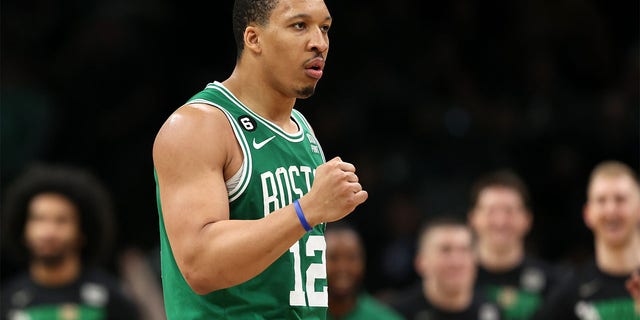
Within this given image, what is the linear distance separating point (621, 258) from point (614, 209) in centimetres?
40

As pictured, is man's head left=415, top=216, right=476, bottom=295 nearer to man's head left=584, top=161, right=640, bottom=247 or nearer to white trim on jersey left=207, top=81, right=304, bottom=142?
man's head left=584, top=161, right=640, bottom=247

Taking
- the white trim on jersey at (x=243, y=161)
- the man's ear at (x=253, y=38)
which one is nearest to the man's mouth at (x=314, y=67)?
the man's ear at (x=253, y=38)

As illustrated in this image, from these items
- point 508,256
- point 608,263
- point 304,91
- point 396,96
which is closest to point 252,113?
point 304,91

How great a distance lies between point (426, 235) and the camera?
9.22 m

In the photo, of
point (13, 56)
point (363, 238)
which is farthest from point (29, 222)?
point (363, 238)

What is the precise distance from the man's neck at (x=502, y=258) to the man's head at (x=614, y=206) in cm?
132

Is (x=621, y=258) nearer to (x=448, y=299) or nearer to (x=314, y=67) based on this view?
(x=448, y=299)

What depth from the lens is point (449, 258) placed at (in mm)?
9070

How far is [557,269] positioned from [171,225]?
6491mm

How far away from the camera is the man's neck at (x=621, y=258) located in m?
8.20

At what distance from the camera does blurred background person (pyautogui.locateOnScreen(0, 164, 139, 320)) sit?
8.30 meters

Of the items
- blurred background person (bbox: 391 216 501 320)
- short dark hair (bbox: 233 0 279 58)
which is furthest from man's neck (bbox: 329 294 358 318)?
short dark hair (bbox: 233 0 279 58)

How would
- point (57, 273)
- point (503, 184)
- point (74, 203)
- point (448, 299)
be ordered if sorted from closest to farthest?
point (57, 273) < point (74, 203) < point (448, 299) < point (503, 184)

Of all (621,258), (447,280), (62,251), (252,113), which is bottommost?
(447,280)
